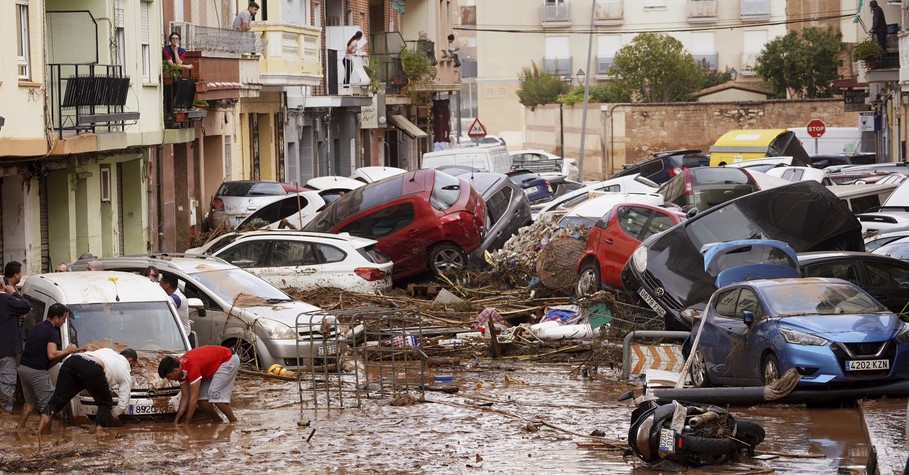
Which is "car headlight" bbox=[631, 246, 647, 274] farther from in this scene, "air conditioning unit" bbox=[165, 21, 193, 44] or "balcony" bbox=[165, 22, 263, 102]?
"air conditioning unit" bbox=[165, 21, 193, 44]

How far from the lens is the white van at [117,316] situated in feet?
47.3

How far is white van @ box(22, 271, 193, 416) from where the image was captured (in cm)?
1442

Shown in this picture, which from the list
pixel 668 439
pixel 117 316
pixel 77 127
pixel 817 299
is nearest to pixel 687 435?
pixel 668 439

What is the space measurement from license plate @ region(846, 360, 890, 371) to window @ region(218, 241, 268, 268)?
11.1m

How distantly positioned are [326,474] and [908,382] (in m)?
5.99

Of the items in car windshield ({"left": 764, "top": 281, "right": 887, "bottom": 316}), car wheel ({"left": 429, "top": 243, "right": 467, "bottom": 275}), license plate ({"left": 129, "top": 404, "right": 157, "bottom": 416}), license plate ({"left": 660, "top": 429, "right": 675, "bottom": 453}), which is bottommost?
license plate ({"left": 129, "top": 404, "right": 157, "bottom": 416})

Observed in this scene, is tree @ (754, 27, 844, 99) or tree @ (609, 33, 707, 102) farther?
tree @ (609, 33, 707, 102)

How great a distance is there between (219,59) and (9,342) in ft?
59.0

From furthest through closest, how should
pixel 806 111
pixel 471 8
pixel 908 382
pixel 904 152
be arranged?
pixel 471 8 < pixel 806 111 < pixel 904 152 < pixel 908 382

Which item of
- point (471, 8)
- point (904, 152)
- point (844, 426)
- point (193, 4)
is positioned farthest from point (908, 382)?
point (471, 8)

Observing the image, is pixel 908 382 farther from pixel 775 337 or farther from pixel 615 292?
pixel 615 292

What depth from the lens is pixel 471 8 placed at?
352ft

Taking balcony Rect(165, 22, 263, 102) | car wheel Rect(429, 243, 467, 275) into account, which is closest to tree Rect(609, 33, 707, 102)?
balcony Rect(165, 22, 263, 102)

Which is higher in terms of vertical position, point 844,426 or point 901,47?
point 901,47
